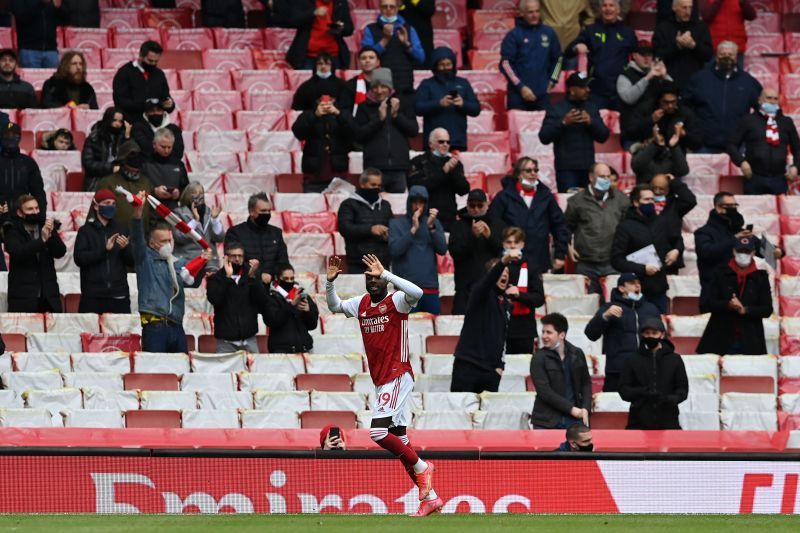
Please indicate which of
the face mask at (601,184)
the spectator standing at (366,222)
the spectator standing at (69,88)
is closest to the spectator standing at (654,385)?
the face mask at (601,184)

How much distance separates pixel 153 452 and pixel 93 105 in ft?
26.1

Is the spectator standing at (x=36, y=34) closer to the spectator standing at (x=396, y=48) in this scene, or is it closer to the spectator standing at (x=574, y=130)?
the spectator standing at (x=396, y=48)

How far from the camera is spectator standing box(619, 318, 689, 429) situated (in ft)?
49.3

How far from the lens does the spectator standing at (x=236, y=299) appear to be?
1628 centimetres

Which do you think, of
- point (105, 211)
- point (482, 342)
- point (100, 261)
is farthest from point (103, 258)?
point (482, 342)

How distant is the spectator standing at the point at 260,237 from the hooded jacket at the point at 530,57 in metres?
4.73

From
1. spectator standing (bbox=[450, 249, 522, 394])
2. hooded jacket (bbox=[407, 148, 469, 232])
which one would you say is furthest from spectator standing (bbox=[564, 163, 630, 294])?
spectator standing (bbox=[450, 249, 522, 394])

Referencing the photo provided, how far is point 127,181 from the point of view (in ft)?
58.1

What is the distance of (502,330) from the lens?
51.4 feet

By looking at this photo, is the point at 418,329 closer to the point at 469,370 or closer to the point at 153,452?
the point at 469,370

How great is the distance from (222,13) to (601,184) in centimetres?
697

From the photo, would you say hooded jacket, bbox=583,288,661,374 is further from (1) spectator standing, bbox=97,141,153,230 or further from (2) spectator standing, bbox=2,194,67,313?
(2) spectator standing, bbox=2,194,67,313

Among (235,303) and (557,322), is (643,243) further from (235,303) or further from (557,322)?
(235,303)

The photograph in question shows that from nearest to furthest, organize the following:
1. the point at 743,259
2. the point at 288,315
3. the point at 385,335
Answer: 1. the point at 385,335
2. the point at 288,315
3. the point at 743,259
